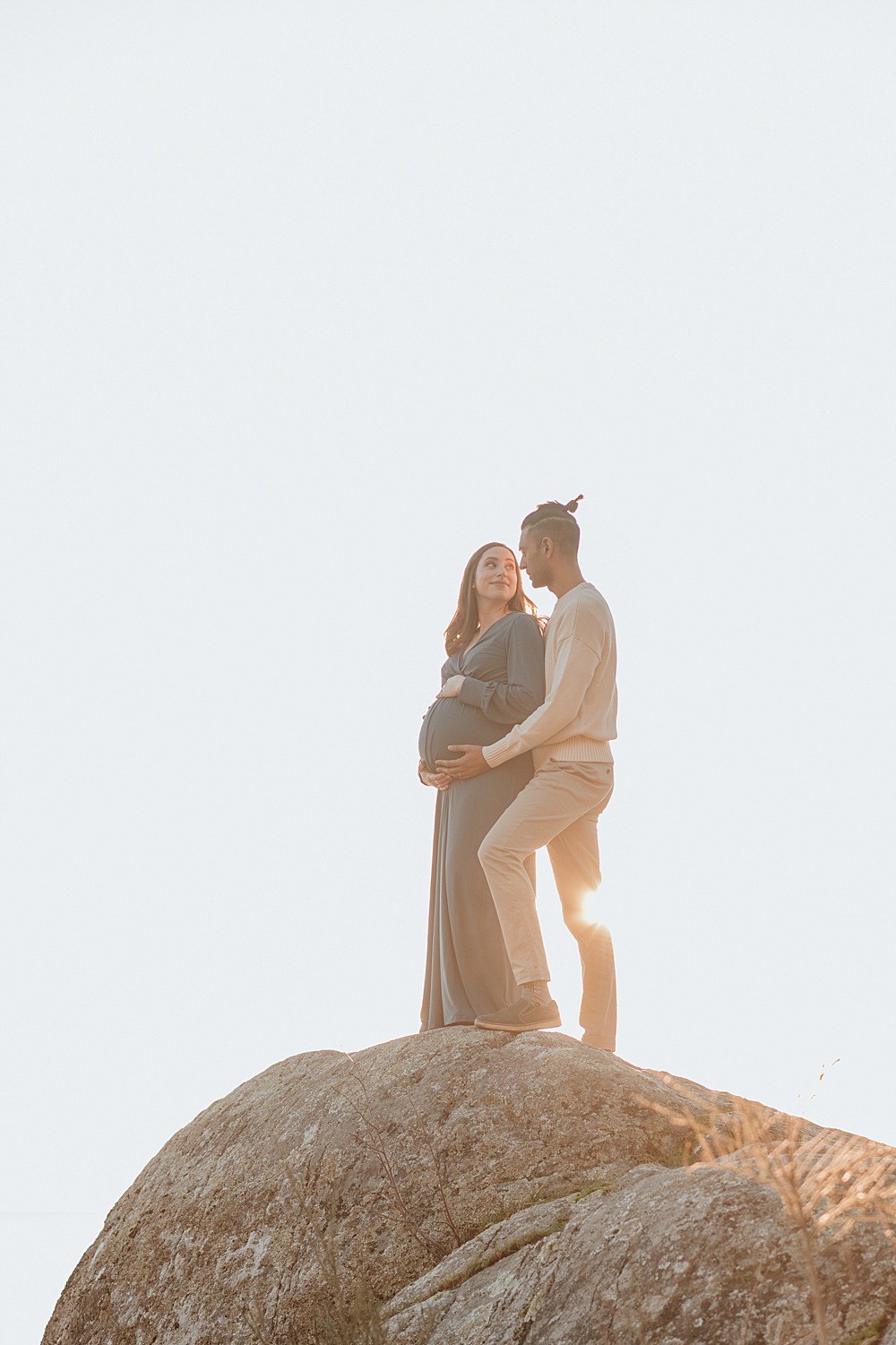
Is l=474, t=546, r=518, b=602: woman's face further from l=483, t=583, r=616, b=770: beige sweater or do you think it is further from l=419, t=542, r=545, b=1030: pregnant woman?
l=483, t=583, r=616, b=770: beige sweater

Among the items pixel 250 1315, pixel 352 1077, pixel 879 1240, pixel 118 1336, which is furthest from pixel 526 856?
pixel 879 1240

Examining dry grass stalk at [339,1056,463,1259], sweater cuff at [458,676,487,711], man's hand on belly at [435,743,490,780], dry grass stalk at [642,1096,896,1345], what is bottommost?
dry grass stalk at [339,1056,463,1259]

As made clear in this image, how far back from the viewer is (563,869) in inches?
308

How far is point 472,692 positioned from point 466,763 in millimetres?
457

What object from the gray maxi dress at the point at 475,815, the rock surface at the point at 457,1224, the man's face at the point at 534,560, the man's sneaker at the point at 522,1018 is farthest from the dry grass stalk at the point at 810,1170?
the man's face at the point at 534,560

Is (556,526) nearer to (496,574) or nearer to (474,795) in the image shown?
(496,574)

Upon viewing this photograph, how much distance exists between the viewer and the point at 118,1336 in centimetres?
640

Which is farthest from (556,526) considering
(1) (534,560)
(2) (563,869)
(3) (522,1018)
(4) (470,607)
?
(3) (522,1018)

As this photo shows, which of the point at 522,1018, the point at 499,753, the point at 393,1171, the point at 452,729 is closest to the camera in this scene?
the point at 393,1171

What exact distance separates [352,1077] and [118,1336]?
5.63ft

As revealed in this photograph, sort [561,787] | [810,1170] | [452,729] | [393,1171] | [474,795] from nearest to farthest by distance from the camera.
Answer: [810,1170], [393,1171], [561,787], [474,795], [452,729]

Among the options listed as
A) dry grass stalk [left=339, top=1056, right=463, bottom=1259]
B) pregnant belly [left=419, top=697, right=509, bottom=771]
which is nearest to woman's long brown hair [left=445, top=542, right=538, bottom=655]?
pregnant belly [left=419, top=697, right=509, bottom=771]

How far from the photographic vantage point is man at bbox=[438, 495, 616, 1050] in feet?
23.9

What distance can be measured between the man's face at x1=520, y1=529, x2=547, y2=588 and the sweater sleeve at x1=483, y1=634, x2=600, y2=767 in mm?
637
